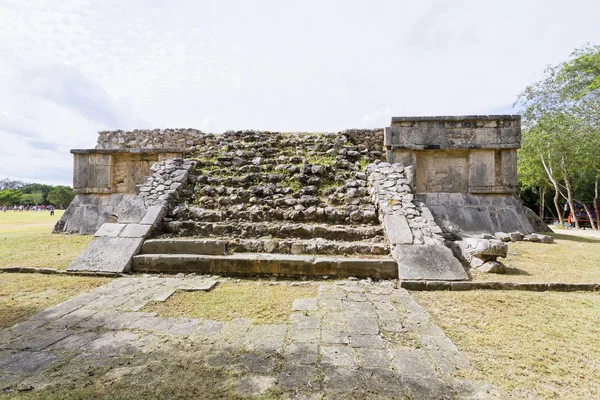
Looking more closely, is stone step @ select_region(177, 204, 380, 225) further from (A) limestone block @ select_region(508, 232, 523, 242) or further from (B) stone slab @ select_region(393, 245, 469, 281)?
(A) limestone block @ select_region(508, 232, 523, 242)

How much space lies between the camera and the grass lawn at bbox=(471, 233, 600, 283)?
423 cm

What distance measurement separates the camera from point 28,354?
2301mm

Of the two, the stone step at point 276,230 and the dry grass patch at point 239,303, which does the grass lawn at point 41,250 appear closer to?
the stone step at point 276,230

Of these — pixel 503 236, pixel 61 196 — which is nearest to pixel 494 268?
pixel 503 236

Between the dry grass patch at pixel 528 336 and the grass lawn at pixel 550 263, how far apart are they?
0.53 m

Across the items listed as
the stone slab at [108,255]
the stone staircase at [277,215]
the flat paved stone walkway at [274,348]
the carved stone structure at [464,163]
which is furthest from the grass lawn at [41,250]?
the carved stone structure at [464,163]

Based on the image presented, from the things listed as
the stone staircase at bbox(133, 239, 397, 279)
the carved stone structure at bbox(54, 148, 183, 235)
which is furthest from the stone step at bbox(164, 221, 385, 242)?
the carved stone structure at bbox(54, 148, 183, 235)

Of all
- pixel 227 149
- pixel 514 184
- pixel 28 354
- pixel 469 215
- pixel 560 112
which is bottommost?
pixel 28 354

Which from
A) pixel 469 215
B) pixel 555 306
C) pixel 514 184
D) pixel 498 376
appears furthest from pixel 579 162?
pixel 498 376

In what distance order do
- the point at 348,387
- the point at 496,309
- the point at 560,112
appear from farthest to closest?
1. the point at 560,112
2. the point at 496,309
3. the point at 348,387

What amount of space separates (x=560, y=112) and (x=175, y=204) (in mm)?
18529

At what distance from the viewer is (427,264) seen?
4.30m

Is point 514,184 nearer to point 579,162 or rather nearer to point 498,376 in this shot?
point 498,376

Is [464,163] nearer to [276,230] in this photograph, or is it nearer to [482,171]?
[482,171]
